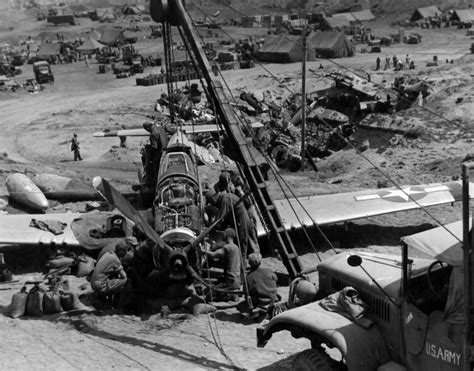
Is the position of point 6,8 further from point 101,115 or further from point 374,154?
point 374,154

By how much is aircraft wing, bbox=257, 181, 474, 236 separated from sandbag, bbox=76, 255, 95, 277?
396 centimetres

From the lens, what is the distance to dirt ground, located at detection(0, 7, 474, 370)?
11.4 meters

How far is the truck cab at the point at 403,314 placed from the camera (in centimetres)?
738

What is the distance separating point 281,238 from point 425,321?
215 inches

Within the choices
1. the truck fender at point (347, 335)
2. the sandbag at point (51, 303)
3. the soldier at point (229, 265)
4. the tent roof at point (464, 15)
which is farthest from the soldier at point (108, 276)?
the tent roof at point (464, 15)

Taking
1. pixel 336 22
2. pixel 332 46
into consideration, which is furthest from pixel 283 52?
pixel 336 22

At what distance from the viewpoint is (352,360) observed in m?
8.08

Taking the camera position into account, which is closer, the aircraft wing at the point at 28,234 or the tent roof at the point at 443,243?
the tent roof at the point at 443,243

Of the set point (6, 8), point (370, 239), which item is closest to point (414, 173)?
point (370, 239)

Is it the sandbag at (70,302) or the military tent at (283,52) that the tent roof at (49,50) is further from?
the sandbag at (70,302)

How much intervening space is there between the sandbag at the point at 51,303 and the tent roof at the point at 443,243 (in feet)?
25.6

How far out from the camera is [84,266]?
1551 centimetres

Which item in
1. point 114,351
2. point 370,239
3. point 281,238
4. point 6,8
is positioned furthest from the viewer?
point 6,8

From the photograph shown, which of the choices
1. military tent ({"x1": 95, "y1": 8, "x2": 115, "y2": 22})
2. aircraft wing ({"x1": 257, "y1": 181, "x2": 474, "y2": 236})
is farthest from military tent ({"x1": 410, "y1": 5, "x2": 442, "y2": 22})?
aircraft wing ({"x1": 257, "y1": 181, "x2": 474, "y2": 236})
